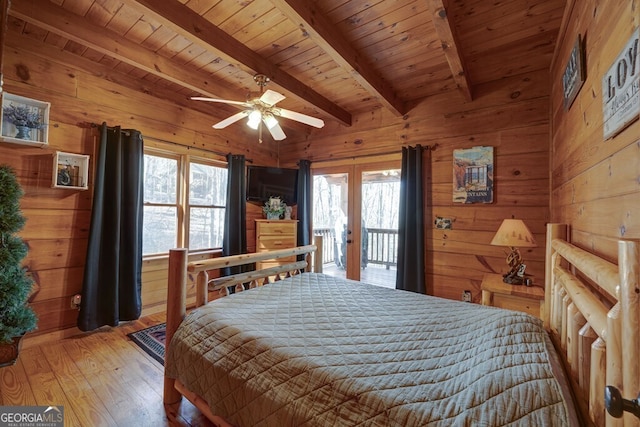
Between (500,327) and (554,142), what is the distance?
1.98 metres

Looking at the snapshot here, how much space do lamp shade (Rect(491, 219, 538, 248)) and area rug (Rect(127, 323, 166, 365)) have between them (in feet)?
9.85

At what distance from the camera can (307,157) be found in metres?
4.34

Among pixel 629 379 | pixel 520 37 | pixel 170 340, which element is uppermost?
pixel 520 37

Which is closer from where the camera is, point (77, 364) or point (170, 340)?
point (170, 340)

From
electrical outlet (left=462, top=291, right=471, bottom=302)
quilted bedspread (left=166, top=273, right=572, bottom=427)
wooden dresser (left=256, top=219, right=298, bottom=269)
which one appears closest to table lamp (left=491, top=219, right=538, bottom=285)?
electrical outlet (left=462, top=291, right=471, bottom=302)

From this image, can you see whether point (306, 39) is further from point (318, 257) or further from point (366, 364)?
point (366, 364)

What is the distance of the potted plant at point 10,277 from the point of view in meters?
1.98

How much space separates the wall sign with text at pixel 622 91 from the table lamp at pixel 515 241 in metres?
1.24

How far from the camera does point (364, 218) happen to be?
3.78 m

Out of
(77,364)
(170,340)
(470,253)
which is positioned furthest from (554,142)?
(77,364)

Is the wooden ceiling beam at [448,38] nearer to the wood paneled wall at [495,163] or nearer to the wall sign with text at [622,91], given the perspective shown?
the wood paneled wall at [495,163]

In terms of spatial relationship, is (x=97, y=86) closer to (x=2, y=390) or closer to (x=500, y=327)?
(x=2, y=390)

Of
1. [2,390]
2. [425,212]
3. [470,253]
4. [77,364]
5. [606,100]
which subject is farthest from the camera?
[425,212]

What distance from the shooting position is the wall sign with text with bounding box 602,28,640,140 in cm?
87
